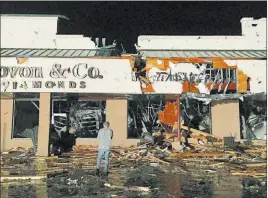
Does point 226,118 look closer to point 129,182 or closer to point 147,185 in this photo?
point 129,182

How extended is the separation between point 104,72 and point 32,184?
7090mm

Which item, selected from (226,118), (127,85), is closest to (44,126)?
(127,85)

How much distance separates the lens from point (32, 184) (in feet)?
34.6

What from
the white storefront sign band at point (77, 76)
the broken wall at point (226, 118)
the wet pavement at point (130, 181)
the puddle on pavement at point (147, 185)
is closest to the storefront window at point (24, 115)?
the white storefront sign band at point (77, 76)

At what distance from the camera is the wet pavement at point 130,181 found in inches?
366

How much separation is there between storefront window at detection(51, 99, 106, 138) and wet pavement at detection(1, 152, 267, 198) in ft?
17.2

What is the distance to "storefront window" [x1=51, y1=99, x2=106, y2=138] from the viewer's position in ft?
67.3

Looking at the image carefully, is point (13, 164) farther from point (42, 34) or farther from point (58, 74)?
point (42, 34)

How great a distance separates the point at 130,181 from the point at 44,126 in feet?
23.0

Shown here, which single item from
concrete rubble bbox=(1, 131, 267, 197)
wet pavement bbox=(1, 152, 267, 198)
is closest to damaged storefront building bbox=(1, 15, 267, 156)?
concrete rubble bbox=(1, 131, 267, 197)

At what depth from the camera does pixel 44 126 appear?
655 inches

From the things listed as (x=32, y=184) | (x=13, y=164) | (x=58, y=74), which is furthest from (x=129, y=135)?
(x=32, y=184)

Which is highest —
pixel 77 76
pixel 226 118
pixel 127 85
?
pixel 77 76

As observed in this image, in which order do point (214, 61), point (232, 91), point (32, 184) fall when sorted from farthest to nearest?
point (232, 91), point (214, 61), point (32, 184)
